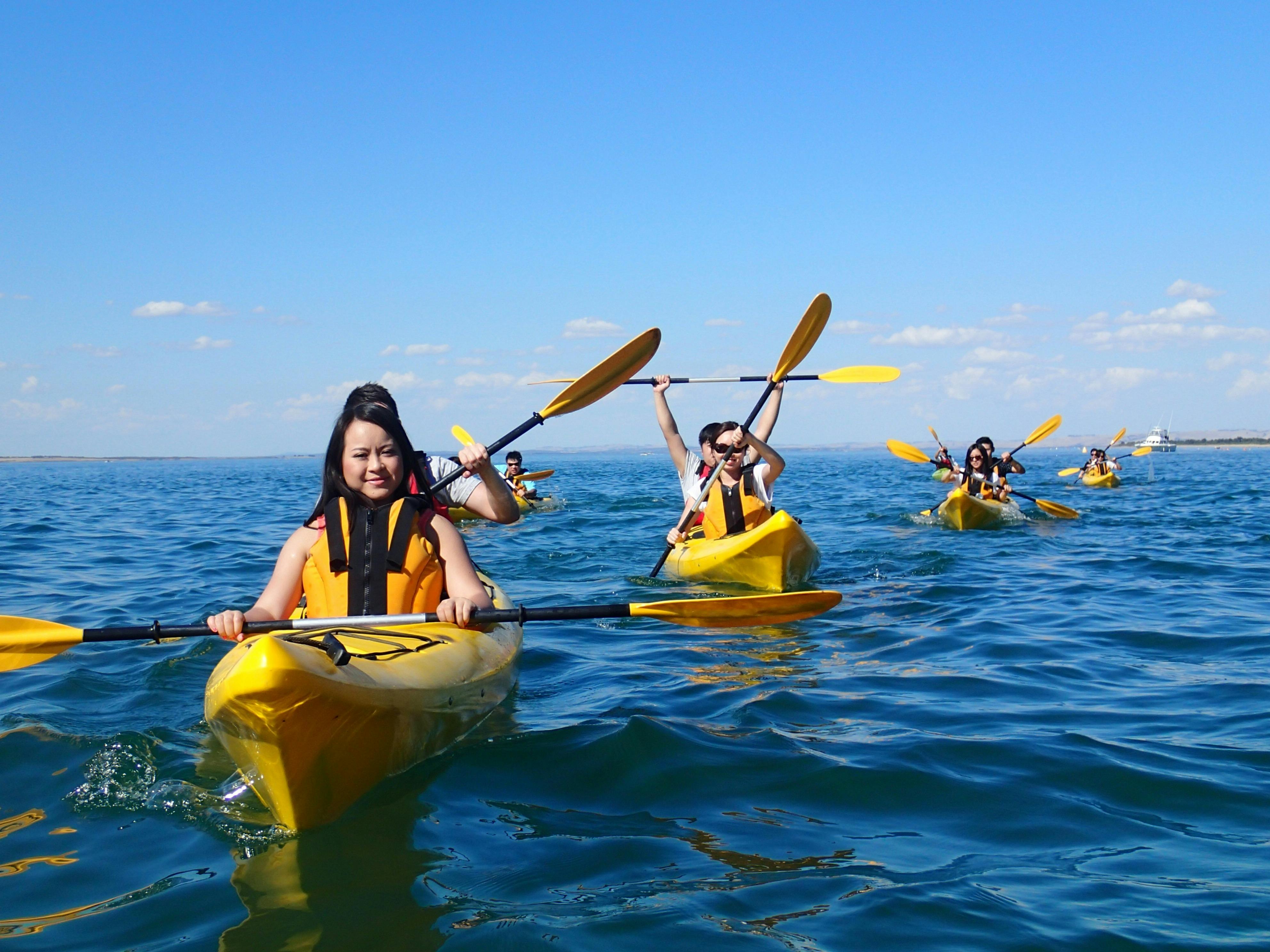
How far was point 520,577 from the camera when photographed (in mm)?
9547

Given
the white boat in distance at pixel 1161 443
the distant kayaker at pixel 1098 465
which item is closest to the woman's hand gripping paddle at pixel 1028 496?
the distant kayaker at pixel 1098 465

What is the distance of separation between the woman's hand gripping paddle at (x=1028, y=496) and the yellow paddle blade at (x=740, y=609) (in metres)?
9.37

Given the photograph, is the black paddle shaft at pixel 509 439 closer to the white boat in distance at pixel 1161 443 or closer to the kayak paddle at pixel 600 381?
the kayak paddle at pixel 600 381

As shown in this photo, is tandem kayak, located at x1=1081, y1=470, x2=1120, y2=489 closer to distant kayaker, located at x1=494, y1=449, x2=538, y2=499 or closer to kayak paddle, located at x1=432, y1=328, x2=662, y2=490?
distant kayaker, located at x1=494, y1=449, x2=538, y2=499

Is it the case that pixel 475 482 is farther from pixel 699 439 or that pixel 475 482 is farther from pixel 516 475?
pixel 516 475

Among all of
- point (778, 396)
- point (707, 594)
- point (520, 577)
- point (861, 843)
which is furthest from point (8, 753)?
point (778, 396)

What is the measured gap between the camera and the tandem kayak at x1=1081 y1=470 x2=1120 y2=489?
22844 mm

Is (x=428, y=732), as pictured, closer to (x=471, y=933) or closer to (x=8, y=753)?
(x=471, y=933)

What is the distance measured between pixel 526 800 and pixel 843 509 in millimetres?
15120

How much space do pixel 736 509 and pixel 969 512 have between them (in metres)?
5.63

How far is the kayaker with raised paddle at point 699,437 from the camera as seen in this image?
841 cm

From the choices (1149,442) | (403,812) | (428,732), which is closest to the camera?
(403,812)

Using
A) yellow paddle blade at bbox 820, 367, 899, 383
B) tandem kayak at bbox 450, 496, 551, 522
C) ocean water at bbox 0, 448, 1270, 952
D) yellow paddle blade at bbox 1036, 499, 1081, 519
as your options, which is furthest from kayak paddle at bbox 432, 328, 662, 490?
yellow paddle blade at bbox 1036, 499, 1081, 519

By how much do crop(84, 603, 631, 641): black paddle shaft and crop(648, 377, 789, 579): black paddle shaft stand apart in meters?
3.89
